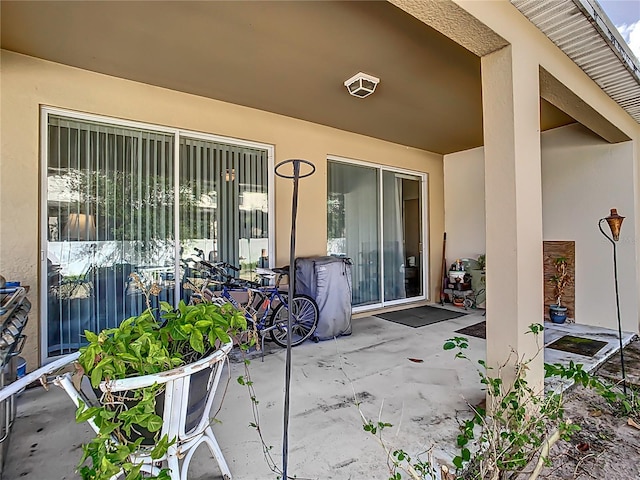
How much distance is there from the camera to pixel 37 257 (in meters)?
2.74

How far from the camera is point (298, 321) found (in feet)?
11.9

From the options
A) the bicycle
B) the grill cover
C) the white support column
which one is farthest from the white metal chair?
the grill cover

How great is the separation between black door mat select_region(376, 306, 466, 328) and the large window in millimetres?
2248

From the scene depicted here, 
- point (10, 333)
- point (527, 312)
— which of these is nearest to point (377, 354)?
point (527, 312)

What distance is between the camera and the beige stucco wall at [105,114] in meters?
2.64

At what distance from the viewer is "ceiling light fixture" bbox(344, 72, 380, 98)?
297 cm

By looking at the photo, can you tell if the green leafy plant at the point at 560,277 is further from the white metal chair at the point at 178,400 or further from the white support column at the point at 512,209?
the white metal chair at the point at 178,400

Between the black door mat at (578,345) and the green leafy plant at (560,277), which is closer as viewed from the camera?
the black door mat at (578,345)

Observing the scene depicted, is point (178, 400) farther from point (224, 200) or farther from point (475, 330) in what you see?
point (475, 330)

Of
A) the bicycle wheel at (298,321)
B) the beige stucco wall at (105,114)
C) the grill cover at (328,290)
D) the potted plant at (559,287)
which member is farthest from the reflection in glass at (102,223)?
the potted plant at (559,287)

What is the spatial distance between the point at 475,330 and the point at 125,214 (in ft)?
13.9

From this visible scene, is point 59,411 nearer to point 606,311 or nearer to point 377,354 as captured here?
point 377,354

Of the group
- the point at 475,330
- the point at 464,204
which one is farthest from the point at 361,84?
the point at 464,204

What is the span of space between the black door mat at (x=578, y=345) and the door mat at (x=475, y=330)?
0.66 m
